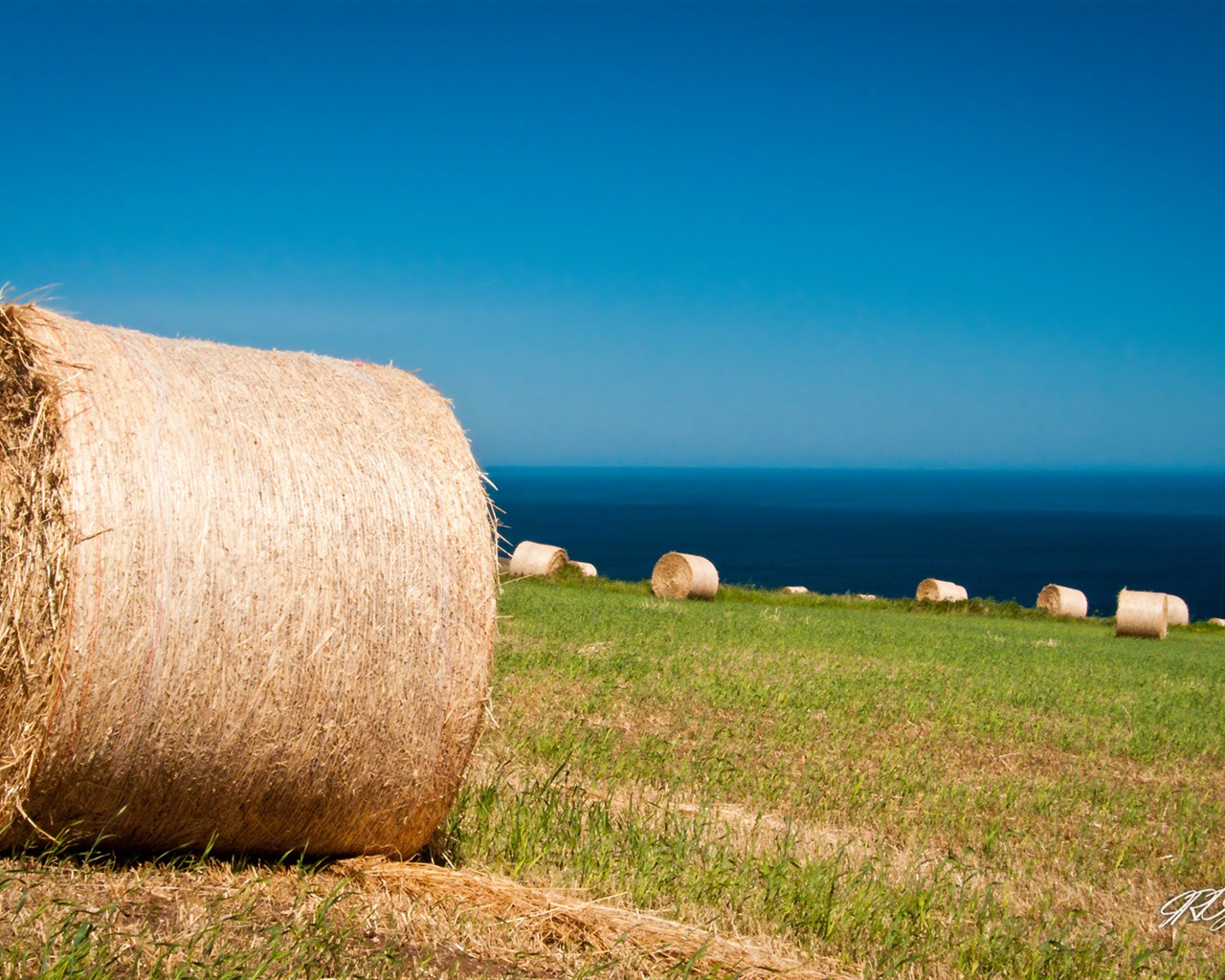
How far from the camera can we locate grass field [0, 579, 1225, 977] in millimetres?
4355

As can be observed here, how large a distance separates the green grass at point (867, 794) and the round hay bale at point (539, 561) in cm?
1386

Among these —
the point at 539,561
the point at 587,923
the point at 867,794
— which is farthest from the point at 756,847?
the point at 539,561

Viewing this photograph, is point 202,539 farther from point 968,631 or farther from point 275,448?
point 968,631

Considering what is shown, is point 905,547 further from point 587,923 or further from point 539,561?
point 587,923

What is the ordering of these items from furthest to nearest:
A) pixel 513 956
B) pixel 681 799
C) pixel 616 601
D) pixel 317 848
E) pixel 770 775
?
pixel 616 601 < pixel 770 775 < pixel 681 799 < pixel 317 848 < pixel 513 956

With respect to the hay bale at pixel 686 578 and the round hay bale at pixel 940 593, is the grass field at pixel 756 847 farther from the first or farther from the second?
the round hay bale at pixel 940 593

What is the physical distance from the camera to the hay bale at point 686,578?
27859mm

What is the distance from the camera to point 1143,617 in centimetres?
2617

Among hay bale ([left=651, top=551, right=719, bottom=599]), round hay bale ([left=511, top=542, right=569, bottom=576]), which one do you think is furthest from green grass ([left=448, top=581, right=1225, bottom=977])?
round hay bale ([left=511, top=542, right=569, bottom=576])

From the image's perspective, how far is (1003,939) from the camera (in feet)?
16.3

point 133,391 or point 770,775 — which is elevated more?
point 133,391

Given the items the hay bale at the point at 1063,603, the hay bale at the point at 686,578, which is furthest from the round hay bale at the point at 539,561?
the hay bale at the point at 1063,603

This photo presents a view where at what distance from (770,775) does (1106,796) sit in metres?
2.84

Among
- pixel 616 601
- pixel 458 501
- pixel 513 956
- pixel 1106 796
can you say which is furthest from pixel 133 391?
pixel 616 601
